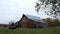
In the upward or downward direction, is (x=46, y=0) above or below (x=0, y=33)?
above

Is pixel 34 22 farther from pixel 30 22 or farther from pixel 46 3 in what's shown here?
pixel 46 3

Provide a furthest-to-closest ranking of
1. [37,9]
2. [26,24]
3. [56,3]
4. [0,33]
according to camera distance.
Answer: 1. [26,24]
2. [37,9]
3. [56,3]
4. [0,33]

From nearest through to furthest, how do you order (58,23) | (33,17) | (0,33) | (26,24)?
(0,33), (26,24), (33,17), (58,23)

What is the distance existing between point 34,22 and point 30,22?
1.21 metres

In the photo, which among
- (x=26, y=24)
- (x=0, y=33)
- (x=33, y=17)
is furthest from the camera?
(x=33, y=17)

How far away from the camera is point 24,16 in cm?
5412

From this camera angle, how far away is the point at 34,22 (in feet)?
173

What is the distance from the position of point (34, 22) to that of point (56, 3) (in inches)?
1065

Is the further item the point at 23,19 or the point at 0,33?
the point at 23,19

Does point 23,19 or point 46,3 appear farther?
point 23,19

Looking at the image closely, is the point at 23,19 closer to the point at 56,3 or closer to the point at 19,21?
the point at 19,21

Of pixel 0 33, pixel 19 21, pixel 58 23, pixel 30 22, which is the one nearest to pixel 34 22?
pixel 30 22

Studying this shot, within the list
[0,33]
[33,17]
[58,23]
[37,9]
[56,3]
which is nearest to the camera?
[0,33]

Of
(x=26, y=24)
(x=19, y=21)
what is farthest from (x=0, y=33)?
(x=19, y=21)
